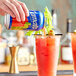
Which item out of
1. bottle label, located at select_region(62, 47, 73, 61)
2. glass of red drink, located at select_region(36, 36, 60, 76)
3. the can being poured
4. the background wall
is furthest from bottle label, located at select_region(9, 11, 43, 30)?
the background wall

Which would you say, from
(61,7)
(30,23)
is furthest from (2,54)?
(61,7)

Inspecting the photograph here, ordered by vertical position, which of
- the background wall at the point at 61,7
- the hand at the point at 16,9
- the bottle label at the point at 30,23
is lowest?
the bottle label at the point at 30,23

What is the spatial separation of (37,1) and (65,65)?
1.37 m

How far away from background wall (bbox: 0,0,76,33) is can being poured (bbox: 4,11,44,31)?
6.75 ft

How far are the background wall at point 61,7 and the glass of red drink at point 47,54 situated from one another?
2.16m

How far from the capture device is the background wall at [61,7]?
316 centimetres

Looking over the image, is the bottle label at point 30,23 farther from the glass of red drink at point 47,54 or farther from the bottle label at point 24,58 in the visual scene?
the bottle label at point 24,58

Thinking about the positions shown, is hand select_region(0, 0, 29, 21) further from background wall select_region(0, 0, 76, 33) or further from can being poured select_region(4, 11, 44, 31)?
background wall select_region(0, 0, 76, 33)

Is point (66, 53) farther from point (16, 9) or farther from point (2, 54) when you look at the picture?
point (16, 9)

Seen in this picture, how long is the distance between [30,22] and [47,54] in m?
0.19

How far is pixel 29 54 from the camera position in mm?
2166

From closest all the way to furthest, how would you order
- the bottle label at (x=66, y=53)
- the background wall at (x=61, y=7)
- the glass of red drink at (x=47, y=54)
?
the glass of red drink at (x=47, y=54) < the bottle label at (x=66, y=53) < the background wall at (x=61, y=7)

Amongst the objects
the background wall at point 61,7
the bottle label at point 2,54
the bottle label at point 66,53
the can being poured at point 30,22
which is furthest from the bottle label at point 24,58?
the background wall at point 61,7

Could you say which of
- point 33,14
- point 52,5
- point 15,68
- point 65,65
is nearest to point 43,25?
point 33,14
